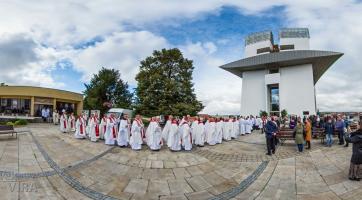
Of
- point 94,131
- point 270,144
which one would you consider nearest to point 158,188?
point 270,144

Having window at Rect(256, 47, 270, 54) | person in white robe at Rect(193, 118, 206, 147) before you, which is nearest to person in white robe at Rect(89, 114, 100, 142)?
person in white robe at Rect(193, 118, 206, 147)

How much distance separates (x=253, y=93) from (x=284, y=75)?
5.32 m

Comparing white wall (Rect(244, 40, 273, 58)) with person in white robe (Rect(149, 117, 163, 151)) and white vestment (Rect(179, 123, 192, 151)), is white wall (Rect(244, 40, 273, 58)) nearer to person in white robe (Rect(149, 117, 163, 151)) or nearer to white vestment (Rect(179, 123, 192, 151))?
white vestment (Rect(179, 123, 192, 151))

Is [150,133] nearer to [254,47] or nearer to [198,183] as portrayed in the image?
[198,183]

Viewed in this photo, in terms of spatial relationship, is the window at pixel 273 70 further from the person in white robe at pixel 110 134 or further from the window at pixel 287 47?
the person in white robe at pixel 110 134

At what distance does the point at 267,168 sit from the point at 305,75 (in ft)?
103

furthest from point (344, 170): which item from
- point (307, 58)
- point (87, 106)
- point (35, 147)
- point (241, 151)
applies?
point (87, 106)

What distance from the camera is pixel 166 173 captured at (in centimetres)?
958

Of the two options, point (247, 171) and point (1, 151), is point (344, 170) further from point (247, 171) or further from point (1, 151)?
point (1, 151)

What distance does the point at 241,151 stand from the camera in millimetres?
12945

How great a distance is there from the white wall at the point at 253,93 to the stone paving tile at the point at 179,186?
108 feet

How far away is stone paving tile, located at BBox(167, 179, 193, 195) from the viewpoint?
840 centimetres

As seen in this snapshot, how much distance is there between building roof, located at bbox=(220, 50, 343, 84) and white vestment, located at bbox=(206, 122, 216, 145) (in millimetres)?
25351

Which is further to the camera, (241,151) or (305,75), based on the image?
(305,75)
